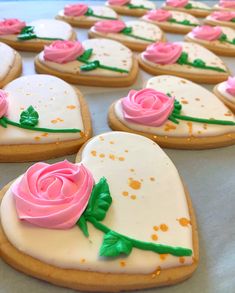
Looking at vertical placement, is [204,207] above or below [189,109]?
below

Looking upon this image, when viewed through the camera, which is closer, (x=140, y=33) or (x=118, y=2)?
(x=140, y=33)

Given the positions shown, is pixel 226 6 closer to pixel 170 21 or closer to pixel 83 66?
pixel 170 21

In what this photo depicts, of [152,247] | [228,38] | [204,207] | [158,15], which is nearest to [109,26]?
[158,15]

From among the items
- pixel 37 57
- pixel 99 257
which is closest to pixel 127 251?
pixel 99 257

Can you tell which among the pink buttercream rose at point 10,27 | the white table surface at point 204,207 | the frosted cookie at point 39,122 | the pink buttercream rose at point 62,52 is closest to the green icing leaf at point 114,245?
the white table surface at point 204,207

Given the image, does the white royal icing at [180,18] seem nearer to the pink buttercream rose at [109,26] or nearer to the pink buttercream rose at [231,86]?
the pink buttercream rose at [109,26]

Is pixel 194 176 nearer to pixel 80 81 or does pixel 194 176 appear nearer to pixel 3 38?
pixel 80 81
